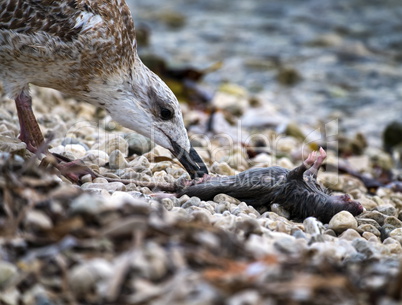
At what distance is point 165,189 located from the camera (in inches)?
173

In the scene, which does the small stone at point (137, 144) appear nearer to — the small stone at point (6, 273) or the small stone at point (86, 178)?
the small stone at point (86, 178)

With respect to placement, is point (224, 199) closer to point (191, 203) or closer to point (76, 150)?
point (191, 203)

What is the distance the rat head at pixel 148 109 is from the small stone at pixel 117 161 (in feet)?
0.91

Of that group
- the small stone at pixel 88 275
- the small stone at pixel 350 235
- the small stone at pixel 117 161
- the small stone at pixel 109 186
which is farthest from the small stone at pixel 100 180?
the small stone at pixel 88 275

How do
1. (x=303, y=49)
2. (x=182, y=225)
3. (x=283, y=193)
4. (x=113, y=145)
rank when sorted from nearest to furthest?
(x=182, y=225), (x=283, y=193), (x=113, y=145), (x=303, y=49)

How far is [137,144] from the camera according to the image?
17.5 ft

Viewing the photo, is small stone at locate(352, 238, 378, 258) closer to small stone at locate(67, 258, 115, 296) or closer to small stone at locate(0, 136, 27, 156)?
small stone at locate(67, 258, 115, 296)

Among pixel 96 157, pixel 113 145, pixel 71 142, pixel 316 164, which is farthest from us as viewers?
pixel 71 142

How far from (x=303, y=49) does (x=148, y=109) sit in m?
8.10

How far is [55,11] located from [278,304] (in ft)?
10.4

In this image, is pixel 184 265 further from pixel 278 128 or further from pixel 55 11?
pixel 278 128

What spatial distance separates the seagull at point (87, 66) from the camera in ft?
15.2

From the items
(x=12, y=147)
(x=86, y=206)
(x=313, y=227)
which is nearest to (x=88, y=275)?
(x=86, y=206)

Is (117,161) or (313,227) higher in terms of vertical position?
(117,161)
